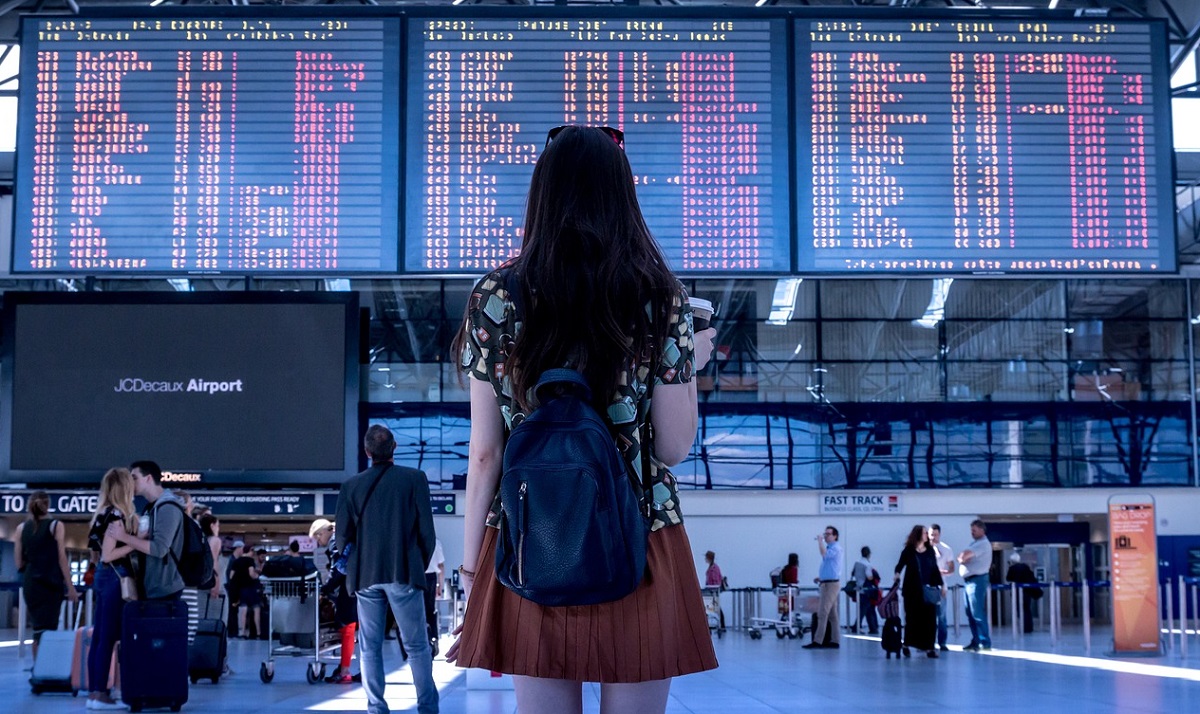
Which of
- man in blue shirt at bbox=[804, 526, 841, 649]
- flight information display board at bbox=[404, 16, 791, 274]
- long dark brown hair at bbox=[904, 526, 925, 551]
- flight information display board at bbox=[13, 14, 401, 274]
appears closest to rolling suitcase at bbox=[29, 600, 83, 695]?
flight information display board at bbox=[13, 14, 401, 274]

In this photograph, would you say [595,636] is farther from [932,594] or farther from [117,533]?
[932,594]

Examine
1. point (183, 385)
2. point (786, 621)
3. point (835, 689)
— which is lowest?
point (786, 621)

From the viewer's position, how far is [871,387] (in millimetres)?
28859

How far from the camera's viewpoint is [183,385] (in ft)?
45.4

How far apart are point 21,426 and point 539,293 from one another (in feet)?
43.4

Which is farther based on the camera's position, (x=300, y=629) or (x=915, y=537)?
(x=915, y=537)

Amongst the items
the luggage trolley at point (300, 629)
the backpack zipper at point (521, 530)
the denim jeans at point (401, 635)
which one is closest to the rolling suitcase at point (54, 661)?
the luggage trolley at point (300, 629)

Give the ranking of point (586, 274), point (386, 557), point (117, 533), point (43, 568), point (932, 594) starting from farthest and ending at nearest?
point (932, 594), point (43, 568), point (117, 533), point (386, 557), point (586, 274)

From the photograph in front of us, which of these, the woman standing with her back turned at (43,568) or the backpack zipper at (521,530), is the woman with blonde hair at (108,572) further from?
the backpack zipper at (521,530)

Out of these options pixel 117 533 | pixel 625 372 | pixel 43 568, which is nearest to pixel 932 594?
pixel 43 568

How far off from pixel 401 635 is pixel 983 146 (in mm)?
7517

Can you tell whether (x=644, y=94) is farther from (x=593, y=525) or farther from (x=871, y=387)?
(x=871, y=387)

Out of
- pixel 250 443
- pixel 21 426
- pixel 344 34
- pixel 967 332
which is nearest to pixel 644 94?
pixel 344 34

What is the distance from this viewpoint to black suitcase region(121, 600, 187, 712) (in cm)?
735
